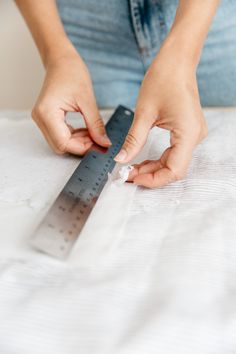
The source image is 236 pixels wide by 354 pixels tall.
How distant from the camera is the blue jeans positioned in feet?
2.58

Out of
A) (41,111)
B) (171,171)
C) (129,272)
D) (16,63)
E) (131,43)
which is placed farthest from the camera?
(16,63)

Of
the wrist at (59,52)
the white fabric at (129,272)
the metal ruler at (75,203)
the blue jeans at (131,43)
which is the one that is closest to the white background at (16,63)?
the blue jeans at (131,43)

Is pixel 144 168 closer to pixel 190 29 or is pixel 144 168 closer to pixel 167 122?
pixel 167 122

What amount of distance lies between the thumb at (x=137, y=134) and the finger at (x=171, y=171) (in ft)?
0.11

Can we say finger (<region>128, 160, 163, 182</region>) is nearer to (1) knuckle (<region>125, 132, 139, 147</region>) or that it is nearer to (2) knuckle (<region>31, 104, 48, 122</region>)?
(1) knuckle (<region>125, 132, 139, 147</region>)

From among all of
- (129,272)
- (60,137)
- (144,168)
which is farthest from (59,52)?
(129,272)

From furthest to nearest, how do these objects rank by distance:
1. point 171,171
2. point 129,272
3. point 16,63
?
point 16,63, point 171,171, point 129,272

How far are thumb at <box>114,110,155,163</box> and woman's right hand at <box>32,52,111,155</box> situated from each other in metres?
0.10

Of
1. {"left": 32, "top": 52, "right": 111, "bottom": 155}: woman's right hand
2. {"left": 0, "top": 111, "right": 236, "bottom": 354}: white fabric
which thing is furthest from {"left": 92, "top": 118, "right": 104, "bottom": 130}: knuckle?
{"left": 0, "top": 111, "right": 236, "bottom": 354}: white fabric

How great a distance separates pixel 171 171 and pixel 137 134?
0.06 metres

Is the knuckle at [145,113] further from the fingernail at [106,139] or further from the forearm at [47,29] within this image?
the forearm at [47,29]

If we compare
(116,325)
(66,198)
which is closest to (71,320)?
(116,325)

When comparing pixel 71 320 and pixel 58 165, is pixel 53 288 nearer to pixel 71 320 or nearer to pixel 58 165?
pixel 71 320

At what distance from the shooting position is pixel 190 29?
2.03 feet
